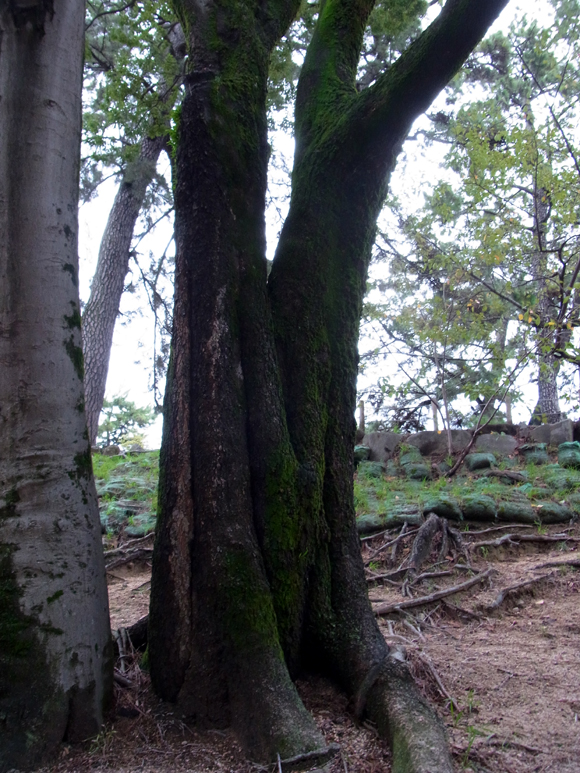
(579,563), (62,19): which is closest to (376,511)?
(579,563)

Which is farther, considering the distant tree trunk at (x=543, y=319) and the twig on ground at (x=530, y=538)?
the distant tree trunk at (x=543, y=319)

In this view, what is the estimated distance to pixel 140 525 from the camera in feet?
17.6

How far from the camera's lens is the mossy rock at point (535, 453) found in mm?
7314

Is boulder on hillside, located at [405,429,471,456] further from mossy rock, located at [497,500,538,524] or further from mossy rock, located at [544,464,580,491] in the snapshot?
mossy rock, located at [497,500,538,524]

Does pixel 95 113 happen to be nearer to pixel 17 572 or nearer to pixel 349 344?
pixel 349 344

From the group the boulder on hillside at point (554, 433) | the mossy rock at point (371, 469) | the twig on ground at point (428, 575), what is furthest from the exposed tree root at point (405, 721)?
the boulder on hillside at point (554, 433)

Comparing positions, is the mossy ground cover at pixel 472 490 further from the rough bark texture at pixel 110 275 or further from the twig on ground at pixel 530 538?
the rough bark texture at pixel 110 275

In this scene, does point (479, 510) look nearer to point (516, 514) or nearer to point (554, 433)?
point (516, 514)

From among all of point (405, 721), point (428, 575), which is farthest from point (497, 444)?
point (405, 721)

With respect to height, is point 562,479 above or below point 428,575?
above

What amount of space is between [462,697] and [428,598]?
4.18 ft

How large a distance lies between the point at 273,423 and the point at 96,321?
7.23m

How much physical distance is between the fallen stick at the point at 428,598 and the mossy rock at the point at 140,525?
257cm

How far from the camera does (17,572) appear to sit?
6.50ft
